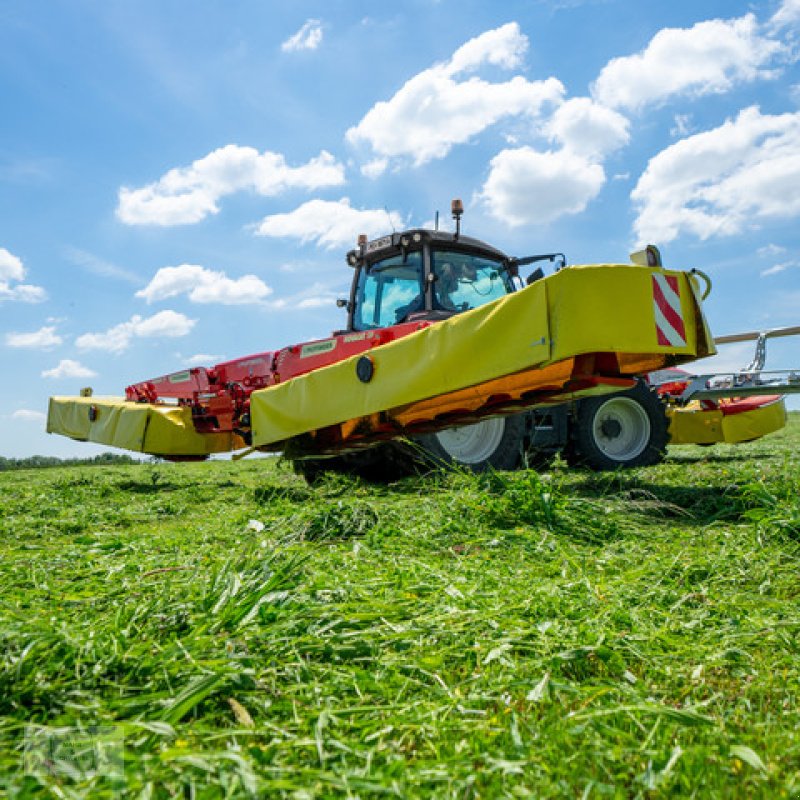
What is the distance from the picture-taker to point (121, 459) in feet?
42.1

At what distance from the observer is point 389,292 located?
7254 mm

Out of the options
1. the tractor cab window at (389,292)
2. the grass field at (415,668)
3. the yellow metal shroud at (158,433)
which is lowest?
the grass field at (415,668)

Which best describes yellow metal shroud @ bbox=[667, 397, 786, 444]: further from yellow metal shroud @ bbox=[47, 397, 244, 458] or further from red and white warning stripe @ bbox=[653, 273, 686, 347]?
yellow metal shroud @ bbox=[47, 397, 244, 458]

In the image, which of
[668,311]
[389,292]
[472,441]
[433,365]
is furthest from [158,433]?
[668,311]

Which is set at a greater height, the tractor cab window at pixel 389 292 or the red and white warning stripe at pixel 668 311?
the tractor cab window at pixel 389 292

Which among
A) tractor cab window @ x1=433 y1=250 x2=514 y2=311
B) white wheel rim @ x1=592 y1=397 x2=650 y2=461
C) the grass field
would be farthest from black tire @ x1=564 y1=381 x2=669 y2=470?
the grass field

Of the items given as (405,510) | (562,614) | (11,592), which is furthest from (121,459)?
(562,614)

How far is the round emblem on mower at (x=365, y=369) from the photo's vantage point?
526 cm

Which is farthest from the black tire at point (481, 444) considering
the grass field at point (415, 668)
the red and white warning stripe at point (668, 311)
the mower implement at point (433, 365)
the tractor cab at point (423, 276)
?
the grass field at point (415, 668)

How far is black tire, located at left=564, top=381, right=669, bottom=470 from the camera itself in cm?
660

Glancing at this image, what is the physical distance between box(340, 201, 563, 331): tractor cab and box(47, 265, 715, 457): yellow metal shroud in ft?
4.22

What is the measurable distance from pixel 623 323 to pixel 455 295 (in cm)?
323

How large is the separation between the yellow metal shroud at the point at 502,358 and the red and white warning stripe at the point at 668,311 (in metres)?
0.03

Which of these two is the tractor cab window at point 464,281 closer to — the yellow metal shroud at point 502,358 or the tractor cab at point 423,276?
the tractor cab at point 423,276
